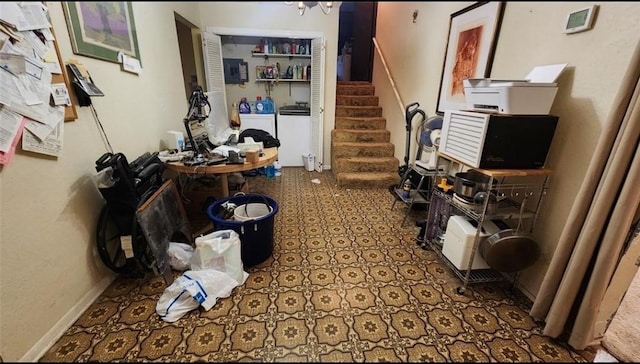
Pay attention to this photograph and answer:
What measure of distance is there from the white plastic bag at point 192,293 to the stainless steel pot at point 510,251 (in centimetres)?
164

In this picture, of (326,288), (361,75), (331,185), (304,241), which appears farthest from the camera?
(361,75)

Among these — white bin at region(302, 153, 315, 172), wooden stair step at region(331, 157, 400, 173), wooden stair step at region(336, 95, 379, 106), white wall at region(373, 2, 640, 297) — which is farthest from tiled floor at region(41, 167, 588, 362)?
wooden stair step at region(336, 95, 379, 106)

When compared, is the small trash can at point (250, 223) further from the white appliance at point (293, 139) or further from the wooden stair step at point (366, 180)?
the white appliance at point (293, 139)

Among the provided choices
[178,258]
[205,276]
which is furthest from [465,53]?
[178,258]

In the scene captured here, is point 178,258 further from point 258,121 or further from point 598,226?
point 258,121

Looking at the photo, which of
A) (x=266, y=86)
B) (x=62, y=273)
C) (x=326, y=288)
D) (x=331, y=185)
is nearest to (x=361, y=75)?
(x=266, y=86)

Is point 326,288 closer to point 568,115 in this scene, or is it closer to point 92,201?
point 92,201

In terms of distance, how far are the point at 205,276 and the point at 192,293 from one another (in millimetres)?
131

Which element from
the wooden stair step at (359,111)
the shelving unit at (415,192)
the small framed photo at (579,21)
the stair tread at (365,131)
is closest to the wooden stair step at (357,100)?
the wooden stair step at (359,111)

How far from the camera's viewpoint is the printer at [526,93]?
1.42 metres

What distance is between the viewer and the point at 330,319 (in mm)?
1503

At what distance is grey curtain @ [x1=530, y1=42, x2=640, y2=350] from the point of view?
3.68 ft

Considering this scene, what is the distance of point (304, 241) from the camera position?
91.4 inches

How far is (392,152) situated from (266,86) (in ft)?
8.32
